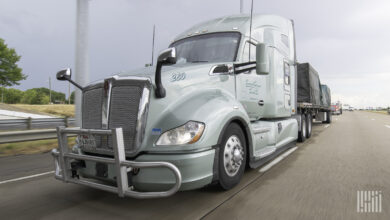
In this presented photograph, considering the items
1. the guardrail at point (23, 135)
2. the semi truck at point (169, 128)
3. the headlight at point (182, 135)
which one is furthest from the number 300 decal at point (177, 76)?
the guardrail at point (23, 135)

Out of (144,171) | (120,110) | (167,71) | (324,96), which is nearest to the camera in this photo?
(144,171)

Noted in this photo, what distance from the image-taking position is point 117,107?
302 centimetres

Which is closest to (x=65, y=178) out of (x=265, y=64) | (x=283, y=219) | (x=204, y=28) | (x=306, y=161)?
(x=283, y=219)

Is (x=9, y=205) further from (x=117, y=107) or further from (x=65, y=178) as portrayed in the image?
(x=117, y=107)

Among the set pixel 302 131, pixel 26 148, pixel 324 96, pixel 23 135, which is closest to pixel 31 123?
pixel 26 148

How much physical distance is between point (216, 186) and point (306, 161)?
295cm

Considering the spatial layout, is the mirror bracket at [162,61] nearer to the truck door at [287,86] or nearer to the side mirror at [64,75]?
the side mirror at [64,75]

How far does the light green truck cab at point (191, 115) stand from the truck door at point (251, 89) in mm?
16

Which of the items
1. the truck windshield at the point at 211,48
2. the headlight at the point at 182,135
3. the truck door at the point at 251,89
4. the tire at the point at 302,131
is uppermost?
the truck windshield at the point at 211,48

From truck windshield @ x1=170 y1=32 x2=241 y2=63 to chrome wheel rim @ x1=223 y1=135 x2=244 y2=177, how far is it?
4.42ft

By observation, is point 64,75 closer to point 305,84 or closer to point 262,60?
point 262,60

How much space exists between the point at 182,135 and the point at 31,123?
7.85 m

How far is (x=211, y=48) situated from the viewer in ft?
14.4

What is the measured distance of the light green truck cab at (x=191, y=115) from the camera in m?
2.81
